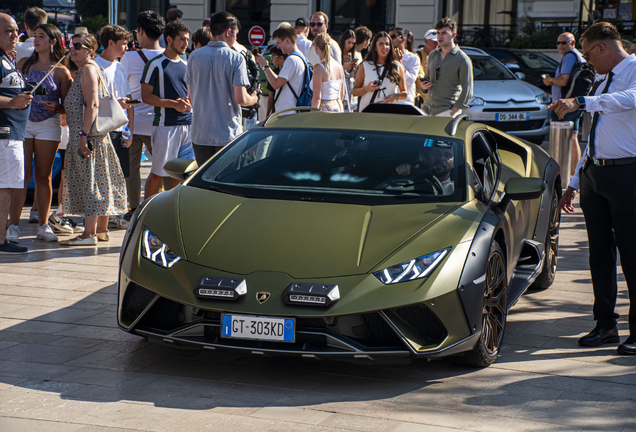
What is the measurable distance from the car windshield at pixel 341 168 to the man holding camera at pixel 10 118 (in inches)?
105

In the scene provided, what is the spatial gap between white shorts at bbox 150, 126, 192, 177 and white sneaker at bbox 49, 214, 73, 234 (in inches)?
40.4

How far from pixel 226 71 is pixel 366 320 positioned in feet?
13.9

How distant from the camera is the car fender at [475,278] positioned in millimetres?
4504

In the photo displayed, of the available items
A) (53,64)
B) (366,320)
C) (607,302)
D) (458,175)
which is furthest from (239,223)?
(53,64)

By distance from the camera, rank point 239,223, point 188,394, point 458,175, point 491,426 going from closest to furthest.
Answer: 1. point 491,426
2. point 188,394
3. point 239,223
4. point 458,175

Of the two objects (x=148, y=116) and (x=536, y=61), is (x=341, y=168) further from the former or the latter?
(x=536, y=61)

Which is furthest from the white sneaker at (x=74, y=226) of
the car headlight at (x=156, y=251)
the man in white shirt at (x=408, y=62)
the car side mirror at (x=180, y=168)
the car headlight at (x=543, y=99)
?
the car headlight at (x=543, y=99)

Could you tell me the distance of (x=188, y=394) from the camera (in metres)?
4.37

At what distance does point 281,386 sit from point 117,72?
5162 millimetres

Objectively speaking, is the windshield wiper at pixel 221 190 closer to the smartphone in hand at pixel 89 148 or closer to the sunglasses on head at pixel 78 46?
the smartphone in hand at pixel 89 148

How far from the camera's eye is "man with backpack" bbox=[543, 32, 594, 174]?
495 inches

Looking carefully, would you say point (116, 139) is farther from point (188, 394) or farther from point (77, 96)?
point (188, 394)

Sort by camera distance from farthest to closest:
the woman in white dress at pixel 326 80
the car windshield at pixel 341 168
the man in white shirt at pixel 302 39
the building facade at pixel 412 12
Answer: the building facade at pixel 412 12 → the man in white shirt at pixel 302 39 → the woman in white dress at pixel 326 80 → the car windshield at pixel 341 168

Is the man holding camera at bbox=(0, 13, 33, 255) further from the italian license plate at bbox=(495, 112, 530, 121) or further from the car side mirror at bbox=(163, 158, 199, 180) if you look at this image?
the italian license plate at bbox=(495, 112, 530, 121)
